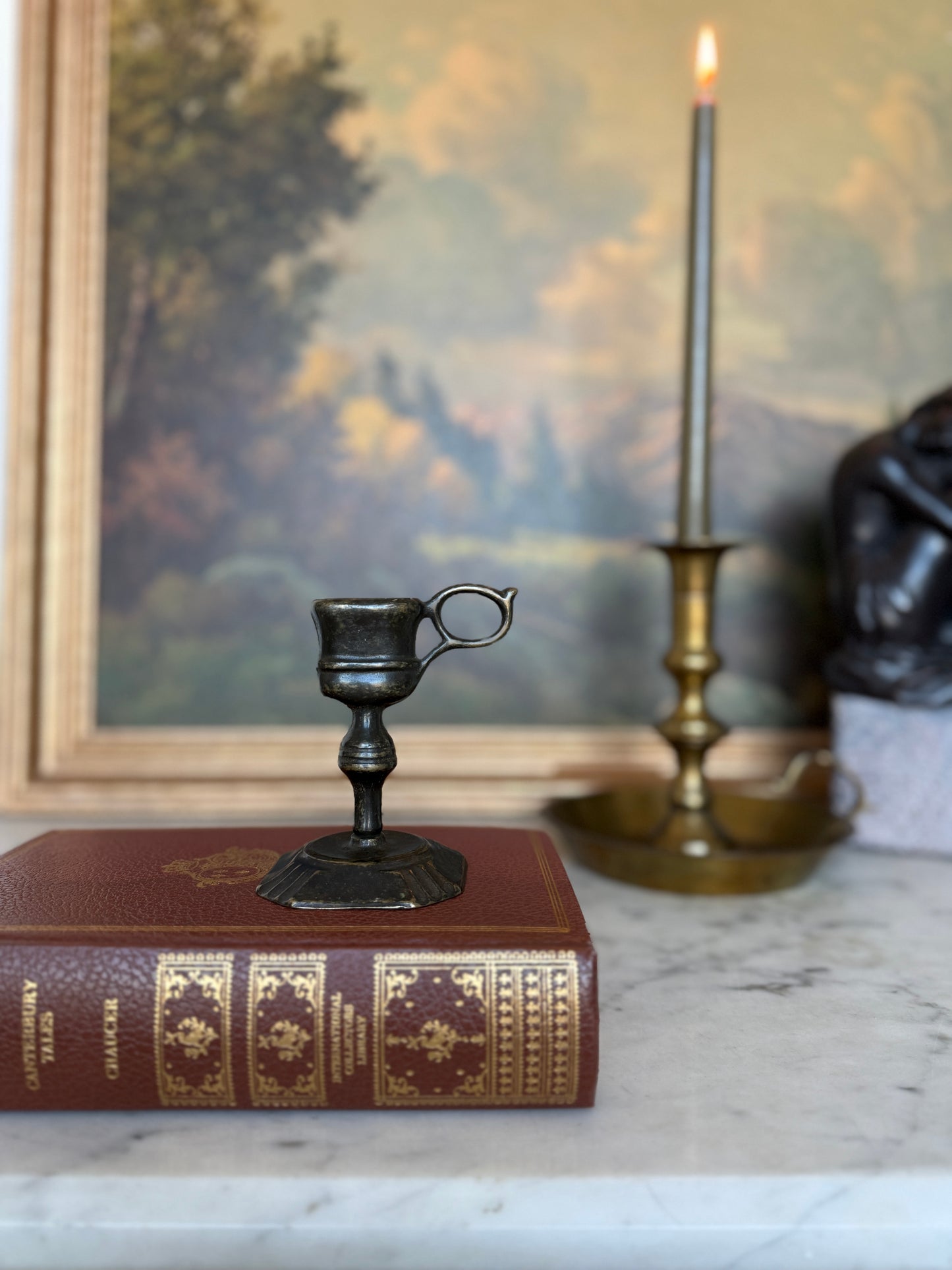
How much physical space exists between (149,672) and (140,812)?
5.8 inches

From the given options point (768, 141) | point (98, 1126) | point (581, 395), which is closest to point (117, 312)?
point (581, 395)

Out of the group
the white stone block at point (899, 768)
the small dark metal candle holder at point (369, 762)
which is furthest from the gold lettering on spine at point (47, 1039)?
the white stone block at point (899, 768)

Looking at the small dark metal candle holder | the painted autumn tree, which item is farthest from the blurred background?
the small dark metal candle holder

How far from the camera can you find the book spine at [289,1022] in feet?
1.49

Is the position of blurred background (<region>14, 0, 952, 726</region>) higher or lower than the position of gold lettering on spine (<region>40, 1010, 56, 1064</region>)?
higher

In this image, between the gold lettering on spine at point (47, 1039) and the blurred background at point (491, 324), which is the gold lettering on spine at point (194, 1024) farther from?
the blurred background at point (491, 324)

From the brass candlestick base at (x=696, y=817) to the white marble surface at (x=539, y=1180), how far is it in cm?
26

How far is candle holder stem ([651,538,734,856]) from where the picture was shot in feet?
2.75

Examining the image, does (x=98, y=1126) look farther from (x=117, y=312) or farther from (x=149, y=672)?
(x=117, y=312)

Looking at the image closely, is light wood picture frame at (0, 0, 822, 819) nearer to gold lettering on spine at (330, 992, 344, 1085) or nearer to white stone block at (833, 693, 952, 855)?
white stone block at (833, 693, 952, 855)

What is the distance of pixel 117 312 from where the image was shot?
1013 mm

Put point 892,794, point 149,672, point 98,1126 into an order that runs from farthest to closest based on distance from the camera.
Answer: point 149,672 < point 892,794 < point 98,1126

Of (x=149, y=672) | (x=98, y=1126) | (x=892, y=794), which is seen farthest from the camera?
(x=149, y=672)

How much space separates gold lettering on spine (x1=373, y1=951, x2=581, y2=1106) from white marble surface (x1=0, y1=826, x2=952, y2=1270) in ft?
0.07
